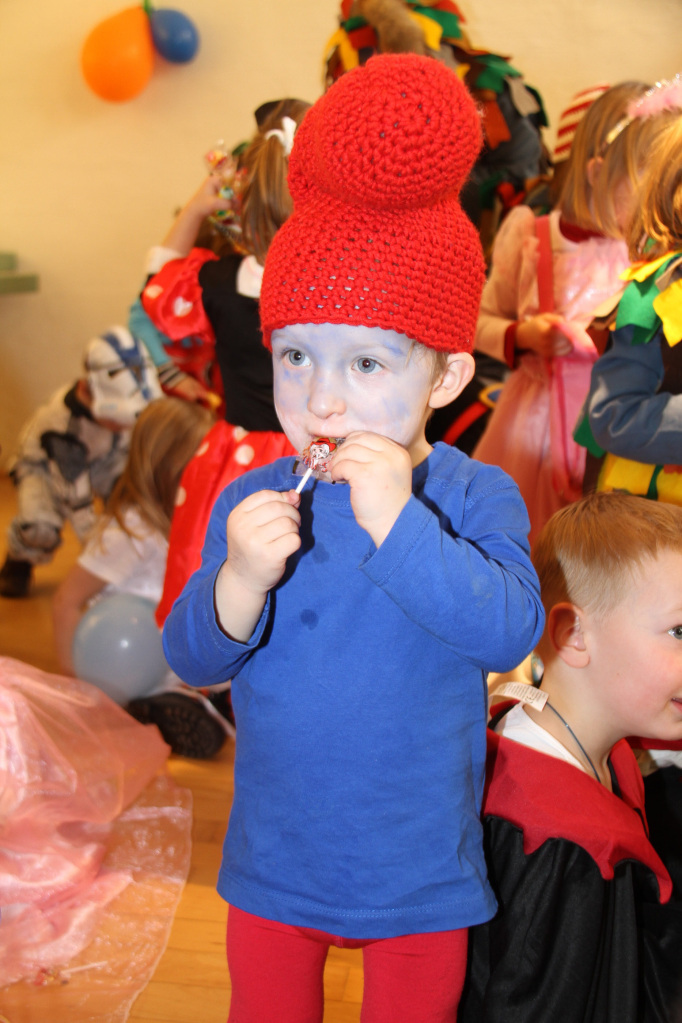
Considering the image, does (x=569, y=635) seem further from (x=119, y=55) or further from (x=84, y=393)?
(x=119, y=55)

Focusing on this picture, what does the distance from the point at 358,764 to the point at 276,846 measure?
12cm

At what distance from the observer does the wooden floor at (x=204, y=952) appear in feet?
3.86

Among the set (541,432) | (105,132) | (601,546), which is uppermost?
(105,132)

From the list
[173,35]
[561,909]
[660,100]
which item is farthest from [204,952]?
[173,35]

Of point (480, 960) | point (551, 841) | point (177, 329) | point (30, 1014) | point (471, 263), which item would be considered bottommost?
point (30, 1014)

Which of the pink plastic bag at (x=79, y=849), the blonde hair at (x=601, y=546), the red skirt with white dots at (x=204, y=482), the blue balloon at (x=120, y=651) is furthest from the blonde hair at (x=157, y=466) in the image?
the blonde hair at (x=601, y=546)

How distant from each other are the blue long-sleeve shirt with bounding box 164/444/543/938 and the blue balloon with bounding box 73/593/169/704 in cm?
106

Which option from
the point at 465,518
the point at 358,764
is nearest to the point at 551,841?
the point at 358,764

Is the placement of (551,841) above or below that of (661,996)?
above

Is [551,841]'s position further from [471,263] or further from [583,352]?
[583,352]

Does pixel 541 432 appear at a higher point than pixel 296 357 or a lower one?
lower

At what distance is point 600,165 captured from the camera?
171 centimetres

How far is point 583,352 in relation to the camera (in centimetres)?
174

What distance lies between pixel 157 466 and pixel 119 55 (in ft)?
7.68
